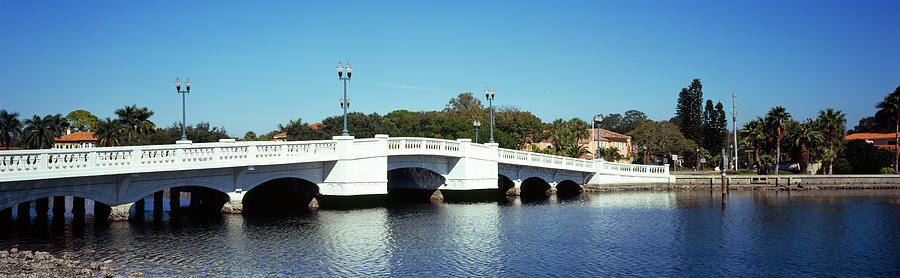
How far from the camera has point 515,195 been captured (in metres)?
44.9

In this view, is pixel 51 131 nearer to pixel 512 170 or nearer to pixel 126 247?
pixel 512 170

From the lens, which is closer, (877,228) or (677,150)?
(877,228)

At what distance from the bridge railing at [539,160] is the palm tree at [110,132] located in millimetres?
37015

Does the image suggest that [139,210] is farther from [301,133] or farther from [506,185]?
[301,133]

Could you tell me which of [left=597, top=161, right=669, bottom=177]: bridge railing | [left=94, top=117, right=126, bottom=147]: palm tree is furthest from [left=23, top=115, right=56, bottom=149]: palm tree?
[left=597, top=161, right=669, bottom=177]: bridge railing

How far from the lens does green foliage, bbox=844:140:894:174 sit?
6869 centimetres

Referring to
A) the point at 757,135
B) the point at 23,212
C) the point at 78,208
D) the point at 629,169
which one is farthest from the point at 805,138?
the point at 23,212

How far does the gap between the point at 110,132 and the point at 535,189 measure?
1508 inches

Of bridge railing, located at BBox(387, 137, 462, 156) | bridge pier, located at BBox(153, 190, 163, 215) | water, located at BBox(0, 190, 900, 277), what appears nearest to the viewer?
water, located at BBox(0, 190, 900, 277)

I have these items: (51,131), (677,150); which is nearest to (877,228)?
(677,150)

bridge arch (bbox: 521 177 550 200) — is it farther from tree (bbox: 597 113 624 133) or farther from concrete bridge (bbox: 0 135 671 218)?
tree (bbox: 597 113 624 133)

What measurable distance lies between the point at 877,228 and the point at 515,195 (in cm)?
2099

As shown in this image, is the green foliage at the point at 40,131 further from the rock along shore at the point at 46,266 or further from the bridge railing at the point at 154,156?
the rock along shore at the point at 46,266

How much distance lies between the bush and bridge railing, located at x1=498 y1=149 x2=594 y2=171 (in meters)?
34.5
